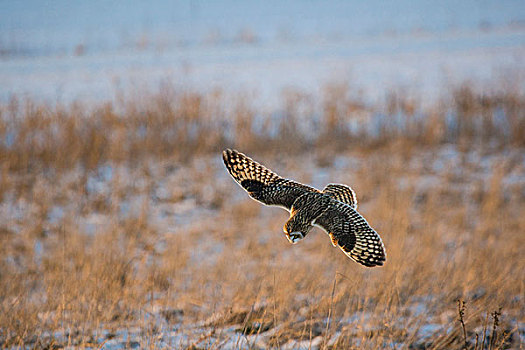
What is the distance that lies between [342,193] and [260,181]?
27 centimetres

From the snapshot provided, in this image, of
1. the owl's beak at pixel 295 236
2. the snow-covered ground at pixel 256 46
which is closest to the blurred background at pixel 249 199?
the snow-covered ground at pixel 256 46

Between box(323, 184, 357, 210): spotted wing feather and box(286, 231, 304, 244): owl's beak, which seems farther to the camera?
box(323, 184, 357, 210): spotted wing feather

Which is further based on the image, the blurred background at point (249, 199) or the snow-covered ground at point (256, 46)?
the snow-covered ground at point (256, 46)

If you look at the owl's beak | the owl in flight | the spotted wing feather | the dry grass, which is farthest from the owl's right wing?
the dry grass

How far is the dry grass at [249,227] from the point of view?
3818 mm

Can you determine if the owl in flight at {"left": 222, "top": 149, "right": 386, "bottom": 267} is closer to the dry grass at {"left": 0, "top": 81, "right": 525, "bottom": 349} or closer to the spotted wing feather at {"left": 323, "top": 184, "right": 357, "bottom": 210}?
the spotted wing feather at {"left": 323, "top": 184, "right": 357, "bottom": 210}

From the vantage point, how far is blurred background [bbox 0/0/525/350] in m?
3.87

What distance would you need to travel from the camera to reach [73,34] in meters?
17.5

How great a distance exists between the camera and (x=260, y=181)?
1.64 m

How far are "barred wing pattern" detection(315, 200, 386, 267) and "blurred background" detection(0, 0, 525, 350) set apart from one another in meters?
0.95

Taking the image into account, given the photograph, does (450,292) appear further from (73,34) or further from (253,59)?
(73,34)

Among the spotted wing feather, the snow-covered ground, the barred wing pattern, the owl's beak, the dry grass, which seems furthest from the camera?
the snow-covered ground

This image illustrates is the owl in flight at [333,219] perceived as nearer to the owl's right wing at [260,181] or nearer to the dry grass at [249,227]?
the owl's right wing at [260,181]

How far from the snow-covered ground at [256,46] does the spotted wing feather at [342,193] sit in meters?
7.36
